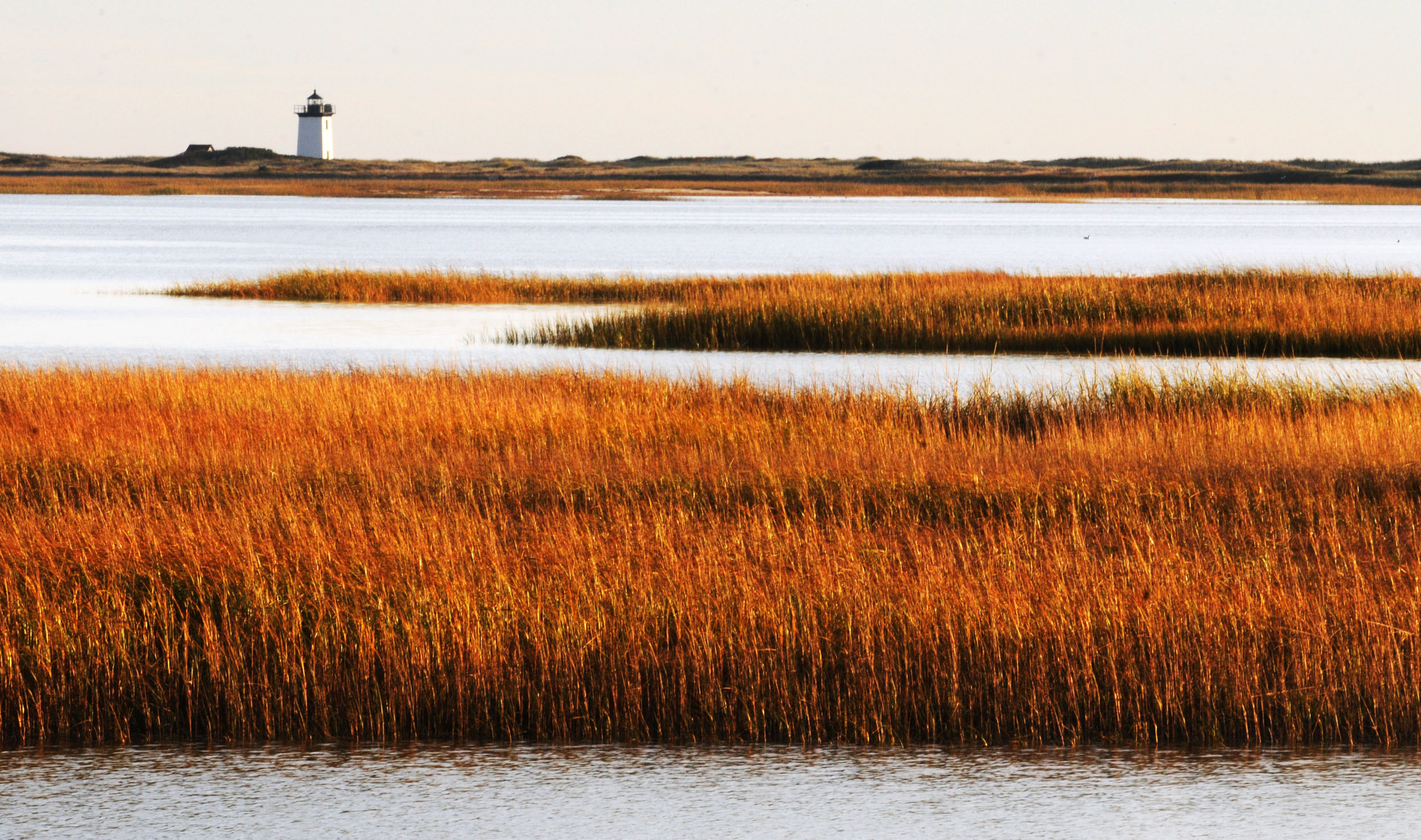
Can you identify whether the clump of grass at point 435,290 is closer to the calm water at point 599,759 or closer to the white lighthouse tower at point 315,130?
the calm water at point 599,759

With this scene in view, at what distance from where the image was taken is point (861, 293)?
30.9 m

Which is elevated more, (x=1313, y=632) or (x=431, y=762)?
(x=1313, y=632)

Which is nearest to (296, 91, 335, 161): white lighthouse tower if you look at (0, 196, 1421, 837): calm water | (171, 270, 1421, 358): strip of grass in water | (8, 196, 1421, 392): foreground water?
(8, 196, 1421, 392): foreground water

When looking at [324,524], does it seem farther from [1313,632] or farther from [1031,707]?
[1313,632]

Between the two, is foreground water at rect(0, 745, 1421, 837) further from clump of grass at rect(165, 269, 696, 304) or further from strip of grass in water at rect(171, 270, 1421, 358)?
clump of grass at rect(165, 269, 696, 304)

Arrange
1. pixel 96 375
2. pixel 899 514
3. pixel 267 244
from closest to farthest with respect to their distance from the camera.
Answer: pixel 899 514 < pixel 96 375 < pixel 267 244

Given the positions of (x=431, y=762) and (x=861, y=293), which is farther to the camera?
(x=861, y=293)

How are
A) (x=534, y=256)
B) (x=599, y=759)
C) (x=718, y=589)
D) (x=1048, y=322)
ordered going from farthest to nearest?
(x=534, y=256)
(x=1048, y=322)
(x=718, y=589)
(x=599, y=759)

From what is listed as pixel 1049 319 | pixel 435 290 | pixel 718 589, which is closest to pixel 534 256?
pixel 435 290

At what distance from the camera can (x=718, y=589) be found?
30.3 ft

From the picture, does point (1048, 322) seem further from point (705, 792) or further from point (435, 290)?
point (705, 792)

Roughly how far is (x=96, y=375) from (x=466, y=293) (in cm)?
1981

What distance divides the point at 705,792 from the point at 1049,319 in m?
22.8

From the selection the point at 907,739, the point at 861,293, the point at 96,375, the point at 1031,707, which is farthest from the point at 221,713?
the point at 861,293
